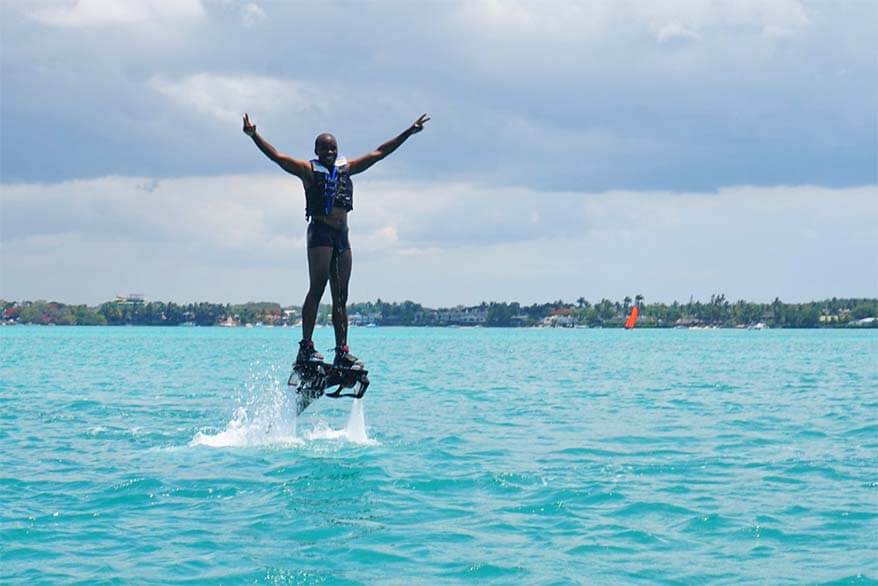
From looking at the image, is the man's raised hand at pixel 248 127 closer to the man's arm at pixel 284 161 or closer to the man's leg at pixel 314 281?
the man's arm at pixel 284 161

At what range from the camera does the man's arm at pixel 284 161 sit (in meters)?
17.8

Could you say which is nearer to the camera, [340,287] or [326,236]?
[326,236]

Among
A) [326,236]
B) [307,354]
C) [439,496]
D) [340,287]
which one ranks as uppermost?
[326,236]

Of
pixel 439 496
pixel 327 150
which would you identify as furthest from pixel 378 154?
pixel 439 496

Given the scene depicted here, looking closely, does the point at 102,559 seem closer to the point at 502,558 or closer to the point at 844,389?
the point at 502,558

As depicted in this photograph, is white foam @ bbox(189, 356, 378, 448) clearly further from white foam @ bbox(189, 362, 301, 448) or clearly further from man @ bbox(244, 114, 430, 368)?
man @ bbox(244, 114, 430, 368)

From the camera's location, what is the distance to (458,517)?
50.3 feet

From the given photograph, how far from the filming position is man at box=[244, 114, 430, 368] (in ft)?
60.5

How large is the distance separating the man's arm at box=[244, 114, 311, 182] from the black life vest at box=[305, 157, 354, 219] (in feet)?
0.46

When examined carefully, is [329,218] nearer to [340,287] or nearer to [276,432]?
[340,287]

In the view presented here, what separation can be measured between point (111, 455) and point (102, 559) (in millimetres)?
8893

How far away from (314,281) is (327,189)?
1690mm

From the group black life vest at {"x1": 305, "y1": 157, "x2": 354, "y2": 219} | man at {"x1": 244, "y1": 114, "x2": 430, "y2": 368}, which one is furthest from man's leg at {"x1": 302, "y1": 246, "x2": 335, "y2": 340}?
black life vest at {"x1": 305, "y1": 157, "x2": 354, "y2": 219}

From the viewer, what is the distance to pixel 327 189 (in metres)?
18.5
